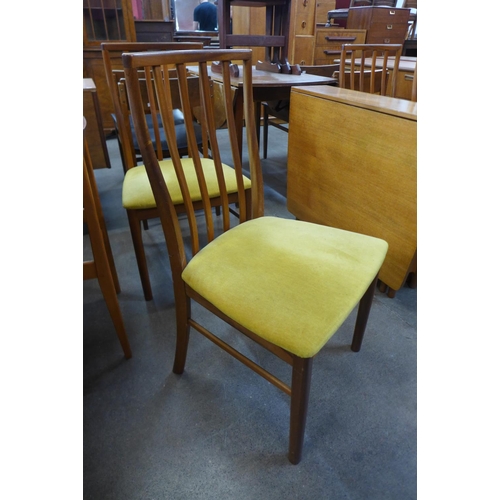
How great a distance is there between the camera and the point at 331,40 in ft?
12.7

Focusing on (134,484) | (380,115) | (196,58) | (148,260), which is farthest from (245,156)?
(134,484)

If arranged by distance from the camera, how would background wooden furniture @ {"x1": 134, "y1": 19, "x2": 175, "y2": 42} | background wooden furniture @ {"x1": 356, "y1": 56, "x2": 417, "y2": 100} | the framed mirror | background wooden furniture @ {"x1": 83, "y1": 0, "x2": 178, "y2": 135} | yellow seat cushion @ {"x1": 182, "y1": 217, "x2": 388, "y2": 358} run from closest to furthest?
1. yellow seat cushion @ {"x1": 182, "y1": 217, "x2": 388, "y2": 358}
2. background wooden furniture @ {"x1": 356, "y1": 56, "x2": 417, "y2": 100}
3. background wooden furniture @ {"x1": 83, "y1": 0, "x2": 178, "y2": 135}
4. background wooden furniture @ {"x1": 134, "y1": 19, "x2": 175, "y2": 42}
5. the framed mirror

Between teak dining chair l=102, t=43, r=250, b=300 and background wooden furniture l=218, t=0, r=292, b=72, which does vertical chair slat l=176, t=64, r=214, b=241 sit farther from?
background wooden furniture l=218, t=0, r=292, b=72

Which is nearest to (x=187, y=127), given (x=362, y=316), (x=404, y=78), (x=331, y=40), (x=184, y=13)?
(x=362, y=316)

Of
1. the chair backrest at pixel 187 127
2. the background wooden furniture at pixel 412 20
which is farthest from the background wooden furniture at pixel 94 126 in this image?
the background wooden furniture at pixel 412 20

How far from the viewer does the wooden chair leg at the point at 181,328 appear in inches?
40.4

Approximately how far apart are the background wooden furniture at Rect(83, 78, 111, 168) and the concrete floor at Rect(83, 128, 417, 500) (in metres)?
1.34

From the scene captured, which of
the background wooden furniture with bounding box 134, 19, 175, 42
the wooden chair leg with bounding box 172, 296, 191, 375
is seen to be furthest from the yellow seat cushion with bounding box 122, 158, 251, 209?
the background wooden furniture with bounding box 134, 19, 175, 42

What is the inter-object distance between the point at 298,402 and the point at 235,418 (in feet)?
1.07

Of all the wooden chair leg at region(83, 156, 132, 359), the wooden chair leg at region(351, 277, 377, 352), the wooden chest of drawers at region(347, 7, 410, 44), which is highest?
the wooden chest of drawers at region(347, 7, 410, 44)

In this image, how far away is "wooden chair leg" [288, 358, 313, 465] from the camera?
0.77 meters

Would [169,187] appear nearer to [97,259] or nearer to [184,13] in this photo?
[97,259]

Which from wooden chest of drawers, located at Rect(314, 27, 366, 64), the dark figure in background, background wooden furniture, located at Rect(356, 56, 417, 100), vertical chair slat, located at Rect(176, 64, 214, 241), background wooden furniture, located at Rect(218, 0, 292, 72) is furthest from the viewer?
the dark figure in background

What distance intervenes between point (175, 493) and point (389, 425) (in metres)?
0.64
